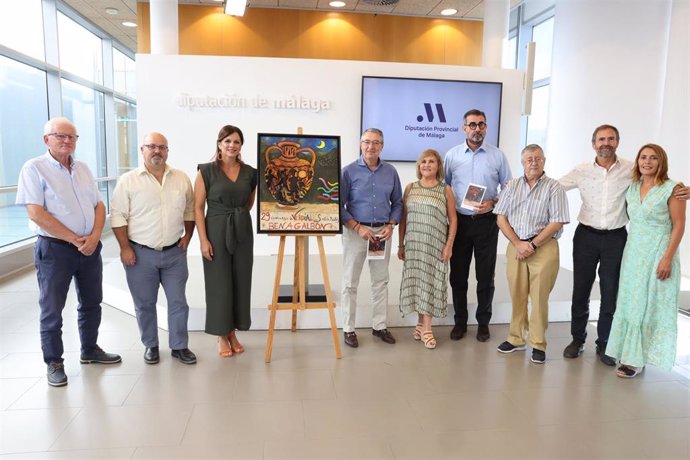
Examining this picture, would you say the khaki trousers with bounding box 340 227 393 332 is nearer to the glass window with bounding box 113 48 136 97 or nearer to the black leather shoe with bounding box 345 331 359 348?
the black leather shoe with bounding box 345 331 359 348

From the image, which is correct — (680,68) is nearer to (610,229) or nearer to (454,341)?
(610,229)

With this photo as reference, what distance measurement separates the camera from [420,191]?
3.72 m

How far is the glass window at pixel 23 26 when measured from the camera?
6.64 metres

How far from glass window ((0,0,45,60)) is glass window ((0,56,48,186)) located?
27cm

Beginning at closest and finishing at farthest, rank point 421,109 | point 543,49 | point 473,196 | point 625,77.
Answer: point 473,196 < point 421,109 < point 625,77 < point 543,49

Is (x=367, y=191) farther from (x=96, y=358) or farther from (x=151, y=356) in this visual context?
(x=96, y=358)

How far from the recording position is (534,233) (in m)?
3.50

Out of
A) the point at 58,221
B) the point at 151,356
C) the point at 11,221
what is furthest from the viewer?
the point at 11,221

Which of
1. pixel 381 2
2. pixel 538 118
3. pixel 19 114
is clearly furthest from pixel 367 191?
pixel 538 118

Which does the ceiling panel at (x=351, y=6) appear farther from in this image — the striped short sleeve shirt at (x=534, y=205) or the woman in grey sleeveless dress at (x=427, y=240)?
the striped short sleeve shirt at (x=534, y=205)

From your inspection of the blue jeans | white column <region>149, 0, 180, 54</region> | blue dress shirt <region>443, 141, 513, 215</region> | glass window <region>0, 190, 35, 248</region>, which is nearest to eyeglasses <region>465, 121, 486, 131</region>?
blue dress shirt <region>443, 141, 513, 215</region>

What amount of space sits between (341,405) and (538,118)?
26.7ft

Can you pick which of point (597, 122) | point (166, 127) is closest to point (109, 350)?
point (166, 127)

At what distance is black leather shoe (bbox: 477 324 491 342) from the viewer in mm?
3980
